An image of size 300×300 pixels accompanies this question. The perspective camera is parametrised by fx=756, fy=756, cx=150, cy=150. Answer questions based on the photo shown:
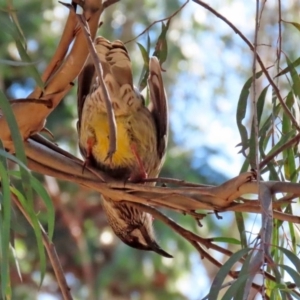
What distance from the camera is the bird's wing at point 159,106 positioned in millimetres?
1744

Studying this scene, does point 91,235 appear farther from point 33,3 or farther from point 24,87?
point 33,3

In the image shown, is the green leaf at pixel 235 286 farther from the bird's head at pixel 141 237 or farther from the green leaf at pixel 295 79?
the bird's head at pixel 141 237

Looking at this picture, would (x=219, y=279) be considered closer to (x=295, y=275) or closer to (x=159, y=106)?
(x=295, y=275)

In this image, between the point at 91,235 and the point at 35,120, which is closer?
the point at 35,120

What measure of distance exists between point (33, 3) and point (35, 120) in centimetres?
391

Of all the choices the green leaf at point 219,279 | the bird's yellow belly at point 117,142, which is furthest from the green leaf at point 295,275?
the bird's yellow belly at point 117,142

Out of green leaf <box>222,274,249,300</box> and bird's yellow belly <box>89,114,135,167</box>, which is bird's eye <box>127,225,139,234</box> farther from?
green leaf <box>222,274,249,300</box>

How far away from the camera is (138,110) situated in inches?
75.7

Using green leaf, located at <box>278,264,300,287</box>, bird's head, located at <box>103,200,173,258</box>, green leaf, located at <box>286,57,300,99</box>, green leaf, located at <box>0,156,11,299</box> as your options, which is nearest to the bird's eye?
bird's head, located at <box>103,200,173,258</box>

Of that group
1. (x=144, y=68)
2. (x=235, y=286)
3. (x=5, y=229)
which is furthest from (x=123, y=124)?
(x=235, y=286)

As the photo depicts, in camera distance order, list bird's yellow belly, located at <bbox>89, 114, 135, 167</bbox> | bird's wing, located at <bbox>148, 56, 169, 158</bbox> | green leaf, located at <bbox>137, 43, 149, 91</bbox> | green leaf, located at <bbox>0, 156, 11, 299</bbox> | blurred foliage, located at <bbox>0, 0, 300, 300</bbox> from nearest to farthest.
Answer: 1. green leaf, located at <bbox>0, 156, 11, 299</bbox>
2. green leaf, located at <bbox>137, 43, 149, 91</bbox>
3. bird's wing, located at <bbox>148, 56, 169, 158</bbox>
4. bird's yellow belly, located at <bbox>89, 114, 135, 167</bbox>
5. blurred foliage, located at <bbox>0, 0, 300, 300</bbox>

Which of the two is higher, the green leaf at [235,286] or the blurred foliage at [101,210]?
the blurred foliage at [101,210]

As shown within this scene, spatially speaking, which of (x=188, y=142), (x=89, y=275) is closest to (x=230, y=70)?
(x=188, y=142)

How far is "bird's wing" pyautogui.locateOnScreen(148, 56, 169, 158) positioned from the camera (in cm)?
174
